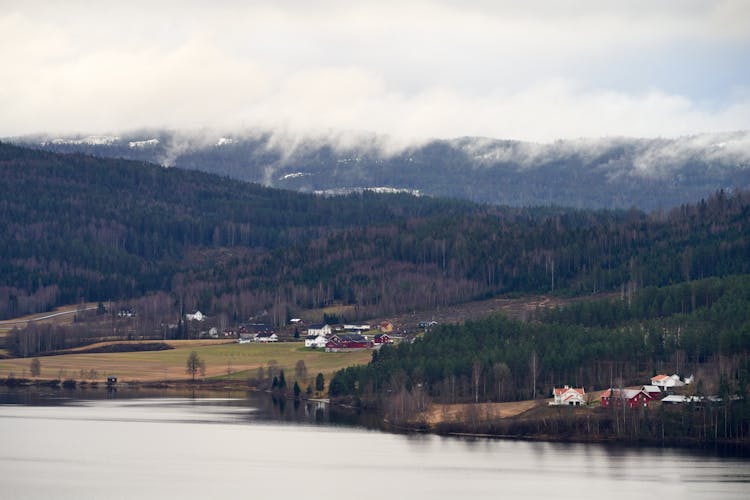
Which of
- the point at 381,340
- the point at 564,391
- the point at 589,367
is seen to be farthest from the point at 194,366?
the point at 564,391

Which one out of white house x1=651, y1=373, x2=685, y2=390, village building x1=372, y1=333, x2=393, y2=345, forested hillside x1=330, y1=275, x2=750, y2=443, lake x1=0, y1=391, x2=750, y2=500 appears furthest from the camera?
village building x1=372, y1=333, x2=393, y2=345

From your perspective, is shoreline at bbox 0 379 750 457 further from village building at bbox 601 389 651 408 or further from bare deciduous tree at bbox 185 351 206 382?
bare deciduous tree at bbox 185 351 206 382

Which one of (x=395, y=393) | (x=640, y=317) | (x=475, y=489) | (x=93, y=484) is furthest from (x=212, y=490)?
(x=640, y=317)

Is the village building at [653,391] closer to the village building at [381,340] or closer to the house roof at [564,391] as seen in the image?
the house roof at [564,391]

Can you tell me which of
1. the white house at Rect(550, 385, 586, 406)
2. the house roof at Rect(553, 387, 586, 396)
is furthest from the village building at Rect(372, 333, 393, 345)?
the white house at Rect(550, 385, 586, 406)

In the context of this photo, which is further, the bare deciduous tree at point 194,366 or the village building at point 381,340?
the village building at point 381,340

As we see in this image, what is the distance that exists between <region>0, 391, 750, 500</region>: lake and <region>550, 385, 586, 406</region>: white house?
846 centimetres

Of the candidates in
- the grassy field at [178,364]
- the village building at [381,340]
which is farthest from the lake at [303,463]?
the village building at [381,340]

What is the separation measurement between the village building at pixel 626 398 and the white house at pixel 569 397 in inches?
94.6

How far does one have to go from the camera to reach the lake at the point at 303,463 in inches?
4001

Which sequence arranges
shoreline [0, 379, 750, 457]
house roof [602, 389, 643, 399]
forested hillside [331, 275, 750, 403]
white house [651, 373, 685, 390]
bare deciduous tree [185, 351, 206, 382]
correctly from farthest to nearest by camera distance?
1. bare deciduous tree [185, 351, 206, 382]
2. forested hillside [331, 275, 750, 403]
3. white house [651, 373, 685, 390]
4. house roof [602, 389, 643, 399]
5. shoreline [0, 379, 750, 457]

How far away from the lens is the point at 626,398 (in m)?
130

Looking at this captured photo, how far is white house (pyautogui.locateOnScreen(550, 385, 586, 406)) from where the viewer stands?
440ft

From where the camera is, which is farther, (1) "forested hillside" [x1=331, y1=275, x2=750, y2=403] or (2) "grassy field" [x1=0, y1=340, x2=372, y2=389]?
(2) "grassy field" [x1=0, y1=340, x2=372, y2=389]
